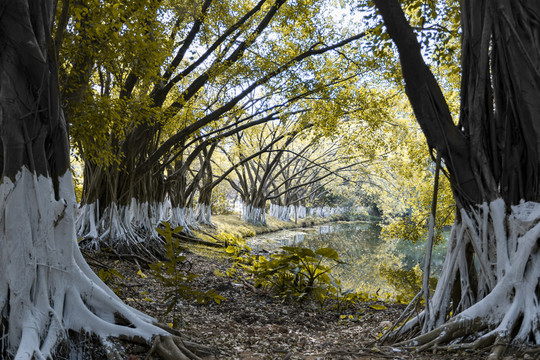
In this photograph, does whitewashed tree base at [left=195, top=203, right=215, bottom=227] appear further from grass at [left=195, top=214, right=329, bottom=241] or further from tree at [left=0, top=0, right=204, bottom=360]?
tree at [left=0, top=0, right=204, bottom=360]

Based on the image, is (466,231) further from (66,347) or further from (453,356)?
(66,347)

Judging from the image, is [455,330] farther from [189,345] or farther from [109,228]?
[109,228]

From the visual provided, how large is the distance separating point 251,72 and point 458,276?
8.05 meters

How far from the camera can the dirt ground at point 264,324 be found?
349cm

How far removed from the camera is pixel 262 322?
5.29 metres

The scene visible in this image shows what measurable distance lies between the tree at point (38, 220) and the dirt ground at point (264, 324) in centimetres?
43

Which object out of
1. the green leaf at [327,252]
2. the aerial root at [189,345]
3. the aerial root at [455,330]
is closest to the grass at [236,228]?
the green leaf at [327,252]

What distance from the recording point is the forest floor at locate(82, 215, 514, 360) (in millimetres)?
3512

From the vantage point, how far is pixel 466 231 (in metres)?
3.78

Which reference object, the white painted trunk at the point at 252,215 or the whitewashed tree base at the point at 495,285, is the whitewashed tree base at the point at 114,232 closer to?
the whitewashed tree base at the point at 495,285

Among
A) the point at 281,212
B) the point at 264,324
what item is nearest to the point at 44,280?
the point at 264,324

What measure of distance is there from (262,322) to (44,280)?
309 centimetres

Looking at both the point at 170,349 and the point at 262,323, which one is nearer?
the point at 170,349

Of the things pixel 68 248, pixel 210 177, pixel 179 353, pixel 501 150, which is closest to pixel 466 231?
pixel 501 150
